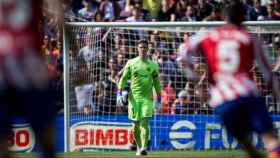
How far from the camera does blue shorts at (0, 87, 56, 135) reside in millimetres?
6844

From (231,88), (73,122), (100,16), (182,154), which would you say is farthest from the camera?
(100,16)

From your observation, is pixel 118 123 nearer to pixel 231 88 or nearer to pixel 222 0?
pixel 222 0

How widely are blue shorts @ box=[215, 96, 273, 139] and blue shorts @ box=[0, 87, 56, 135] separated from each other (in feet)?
9.20

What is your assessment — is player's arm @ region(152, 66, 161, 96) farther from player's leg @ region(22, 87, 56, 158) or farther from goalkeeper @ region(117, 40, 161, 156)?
player's leg @ region(22, 87, 56, 158)

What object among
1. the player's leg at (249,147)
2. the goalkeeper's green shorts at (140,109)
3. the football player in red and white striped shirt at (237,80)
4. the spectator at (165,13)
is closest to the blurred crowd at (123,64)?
the goalkeeper's green shorts at (140,109)

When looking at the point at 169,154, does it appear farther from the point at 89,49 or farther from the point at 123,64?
the point at 89,49

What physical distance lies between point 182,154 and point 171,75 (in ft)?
9.15

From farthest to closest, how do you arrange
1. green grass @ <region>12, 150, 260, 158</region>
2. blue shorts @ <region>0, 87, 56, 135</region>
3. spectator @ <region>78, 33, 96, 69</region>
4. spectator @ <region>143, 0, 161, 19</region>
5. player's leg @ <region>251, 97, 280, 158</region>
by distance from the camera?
spectator @ <region>143, 0, 161, 19</region>
spectator @ <region>78, 33, 96, 69</region>
green grass @ <region>12, 150, 260, 158</region>
player's leg @ <region>251, 97, 280, 158</region>
blue shorts @ <region>0, 87, 56, 135</region>

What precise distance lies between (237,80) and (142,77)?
8075 millimetres

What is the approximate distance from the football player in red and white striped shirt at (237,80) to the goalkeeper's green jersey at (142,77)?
758 centimetres

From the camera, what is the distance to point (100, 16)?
2292cm

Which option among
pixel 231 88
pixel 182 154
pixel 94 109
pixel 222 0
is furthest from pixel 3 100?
pixel 222 0

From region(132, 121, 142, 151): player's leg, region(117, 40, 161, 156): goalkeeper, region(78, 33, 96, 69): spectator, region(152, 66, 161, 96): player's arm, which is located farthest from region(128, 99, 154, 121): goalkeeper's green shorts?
region(78, 33, 96, 69): spectator

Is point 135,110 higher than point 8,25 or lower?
lower
